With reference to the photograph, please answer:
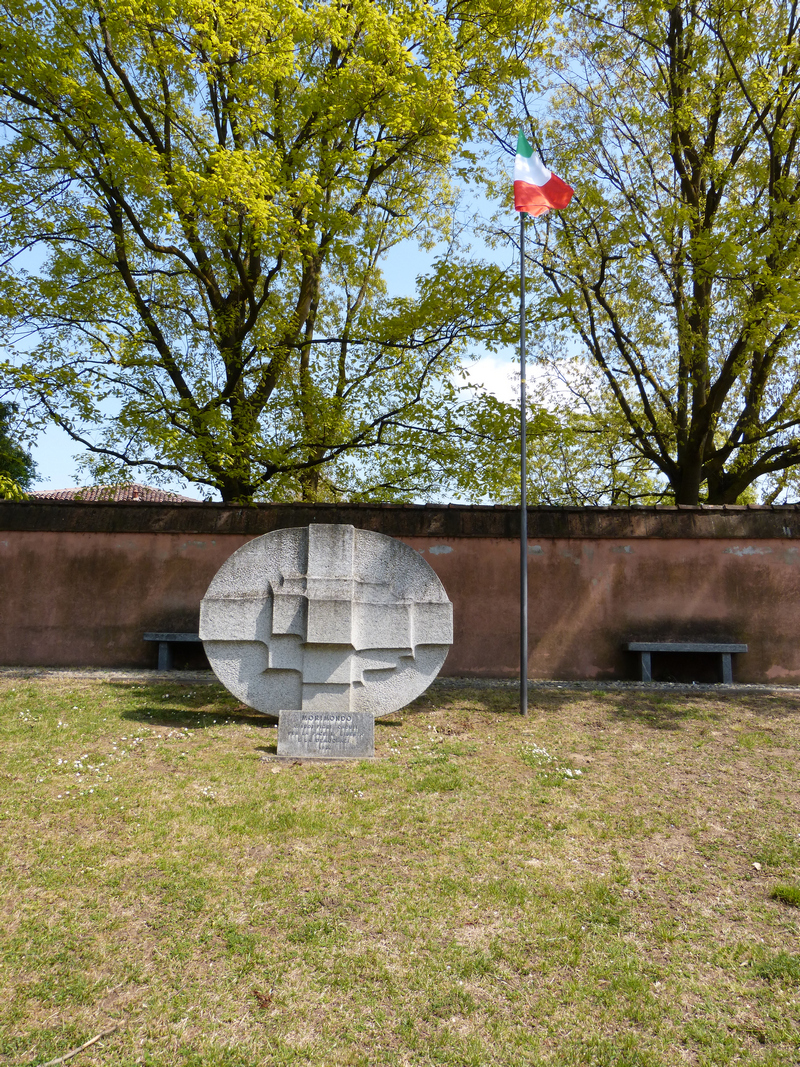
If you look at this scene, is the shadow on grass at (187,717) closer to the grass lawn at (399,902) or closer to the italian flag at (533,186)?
the grass lawn at (399,902)

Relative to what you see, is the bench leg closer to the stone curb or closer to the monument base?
the stone curb

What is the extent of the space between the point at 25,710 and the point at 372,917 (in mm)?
4938

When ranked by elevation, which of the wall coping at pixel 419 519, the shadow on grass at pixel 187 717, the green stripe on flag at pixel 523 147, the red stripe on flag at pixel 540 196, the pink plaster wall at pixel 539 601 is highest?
the green stripe on flag at pixel 523 147

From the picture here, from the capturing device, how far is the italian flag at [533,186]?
782cm

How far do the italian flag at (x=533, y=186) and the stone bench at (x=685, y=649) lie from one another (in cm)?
534

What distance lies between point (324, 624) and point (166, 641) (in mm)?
3883

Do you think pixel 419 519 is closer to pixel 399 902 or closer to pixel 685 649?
pixel 685 649

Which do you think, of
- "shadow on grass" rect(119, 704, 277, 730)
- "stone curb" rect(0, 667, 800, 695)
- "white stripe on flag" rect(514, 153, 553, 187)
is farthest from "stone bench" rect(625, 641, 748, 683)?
"white stripe on flag" rect(514, 153, 553, 187)

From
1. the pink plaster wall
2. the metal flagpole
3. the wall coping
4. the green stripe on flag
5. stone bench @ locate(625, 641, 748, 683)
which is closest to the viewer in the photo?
the metal flagpole

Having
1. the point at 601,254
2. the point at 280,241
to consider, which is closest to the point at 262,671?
the point at 280,241

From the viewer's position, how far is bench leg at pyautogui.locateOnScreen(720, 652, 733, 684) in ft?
29.2

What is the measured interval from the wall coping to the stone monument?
289 centimetres

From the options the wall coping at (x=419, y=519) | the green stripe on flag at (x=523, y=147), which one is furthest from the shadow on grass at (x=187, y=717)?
the green stripe on flag at (x=523, y=147)

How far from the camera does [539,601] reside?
932 centimetres
